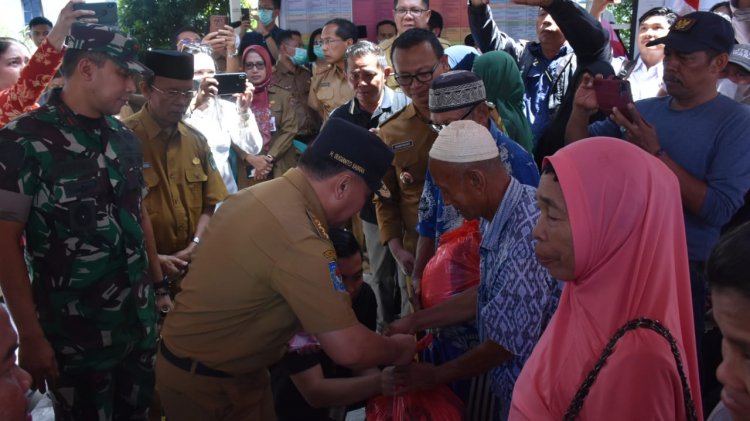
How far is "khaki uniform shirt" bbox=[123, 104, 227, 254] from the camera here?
346 cm

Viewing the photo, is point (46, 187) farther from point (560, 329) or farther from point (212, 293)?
point (560, 329)

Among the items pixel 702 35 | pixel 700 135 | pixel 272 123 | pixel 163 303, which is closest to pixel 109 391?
pixel 163 303

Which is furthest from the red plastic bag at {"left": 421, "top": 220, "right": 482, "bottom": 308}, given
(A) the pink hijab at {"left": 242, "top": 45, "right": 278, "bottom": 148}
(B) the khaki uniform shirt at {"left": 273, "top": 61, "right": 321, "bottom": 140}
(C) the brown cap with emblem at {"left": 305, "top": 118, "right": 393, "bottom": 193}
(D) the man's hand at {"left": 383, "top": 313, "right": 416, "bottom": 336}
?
(B) the khaki uniform shirt at {"left": 273, "top": 61, "right": 321, "bottom": 140}

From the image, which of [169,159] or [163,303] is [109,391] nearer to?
[163,303]

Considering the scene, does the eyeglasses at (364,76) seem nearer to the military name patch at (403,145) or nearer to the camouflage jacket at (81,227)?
the military name patch at (403,145)

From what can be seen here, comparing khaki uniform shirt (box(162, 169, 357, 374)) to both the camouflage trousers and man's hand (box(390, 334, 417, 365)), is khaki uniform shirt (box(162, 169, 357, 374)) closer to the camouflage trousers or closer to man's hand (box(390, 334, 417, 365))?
man's hand (box(390, 334, 417, 365))

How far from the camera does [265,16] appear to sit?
272 inches

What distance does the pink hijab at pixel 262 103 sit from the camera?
5918 millimetres

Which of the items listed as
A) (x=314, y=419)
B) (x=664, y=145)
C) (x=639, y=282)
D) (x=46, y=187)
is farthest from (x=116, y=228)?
(x=664, y=145)

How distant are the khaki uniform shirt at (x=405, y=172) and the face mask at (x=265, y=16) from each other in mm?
3763

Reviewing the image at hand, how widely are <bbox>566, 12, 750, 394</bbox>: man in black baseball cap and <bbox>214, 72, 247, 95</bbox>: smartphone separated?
3.32 m

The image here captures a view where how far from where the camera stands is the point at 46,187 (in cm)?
255

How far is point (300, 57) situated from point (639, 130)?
450 centimetres

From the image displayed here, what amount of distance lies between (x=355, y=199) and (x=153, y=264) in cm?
157
